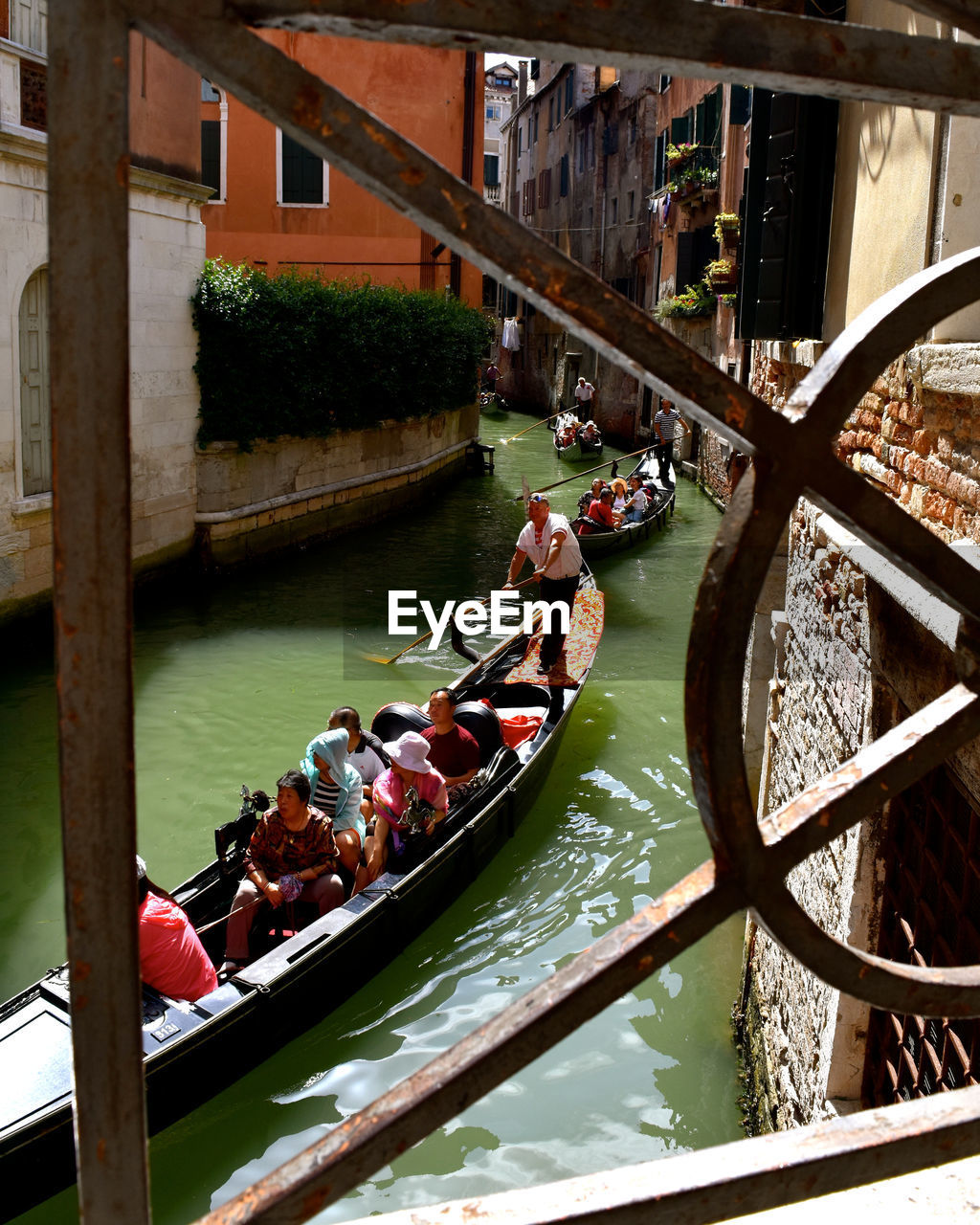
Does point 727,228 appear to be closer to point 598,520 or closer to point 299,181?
point 598,520

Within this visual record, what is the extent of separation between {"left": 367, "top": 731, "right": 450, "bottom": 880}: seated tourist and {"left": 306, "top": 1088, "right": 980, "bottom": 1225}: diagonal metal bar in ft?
15.2

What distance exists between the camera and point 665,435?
21.3 meters

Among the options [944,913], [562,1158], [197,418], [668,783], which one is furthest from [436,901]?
[197,418]

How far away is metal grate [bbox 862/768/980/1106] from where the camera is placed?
281 centimetres

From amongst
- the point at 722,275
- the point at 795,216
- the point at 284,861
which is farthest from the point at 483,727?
the point at 722,275

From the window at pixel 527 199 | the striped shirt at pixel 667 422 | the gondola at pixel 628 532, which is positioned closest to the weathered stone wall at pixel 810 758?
the gondola at pixel 628 532

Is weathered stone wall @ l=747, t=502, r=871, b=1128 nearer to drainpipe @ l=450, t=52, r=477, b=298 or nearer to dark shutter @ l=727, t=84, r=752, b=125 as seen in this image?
dark shutter @ l=727, t=84, r=752, b=125

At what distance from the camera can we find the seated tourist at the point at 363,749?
6.24 metres

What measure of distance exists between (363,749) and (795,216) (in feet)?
11.8

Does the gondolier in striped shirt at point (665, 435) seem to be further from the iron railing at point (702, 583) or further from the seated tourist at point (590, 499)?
the iron railing at point (702, 583)

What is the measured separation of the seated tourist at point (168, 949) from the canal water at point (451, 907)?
1.93 ft

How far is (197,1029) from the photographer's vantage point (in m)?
4.48

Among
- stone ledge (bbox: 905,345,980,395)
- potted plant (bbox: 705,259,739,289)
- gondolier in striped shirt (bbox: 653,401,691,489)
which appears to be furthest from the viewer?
gondolier in striped shirt (bbox: 653,401,691,489)

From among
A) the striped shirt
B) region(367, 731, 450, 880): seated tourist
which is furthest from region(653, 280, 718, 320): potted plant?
region(367, 731, 450, 880): seated tourist
